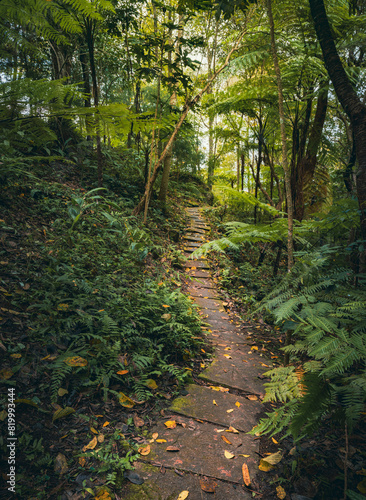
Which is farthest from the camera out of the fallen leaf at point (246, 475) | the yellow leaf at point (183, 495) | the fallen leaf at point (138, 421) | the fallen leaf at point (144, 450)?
the fallen leaf at point (138, 421)

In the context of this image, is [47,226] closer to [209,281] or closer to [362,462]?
[209,281]

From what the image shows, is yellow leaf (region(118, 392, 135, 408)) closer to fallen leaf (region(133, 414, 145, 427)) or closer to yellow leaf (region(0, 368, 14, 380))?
fallen leaf (region(133, 414, 145, 427))

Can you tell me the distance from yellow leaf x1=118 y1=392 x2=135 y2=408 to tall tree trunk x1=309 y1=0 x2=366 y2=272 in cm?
232

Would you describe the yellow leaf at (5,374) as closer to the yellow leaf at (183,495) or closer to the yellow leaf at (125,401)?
the yellow leaf at (125,401)

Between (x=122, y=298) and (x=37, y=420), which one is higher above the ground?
(x=122, y=298)

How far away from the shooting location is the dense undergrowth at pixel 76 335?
5.10 feet

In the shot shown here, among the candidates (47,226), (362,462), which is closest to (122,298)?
(47,226)

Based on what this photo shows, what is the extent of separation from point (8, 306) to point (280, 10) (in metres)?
4.90

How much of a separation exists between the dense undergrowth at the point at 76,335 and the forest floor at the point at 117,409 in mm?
10

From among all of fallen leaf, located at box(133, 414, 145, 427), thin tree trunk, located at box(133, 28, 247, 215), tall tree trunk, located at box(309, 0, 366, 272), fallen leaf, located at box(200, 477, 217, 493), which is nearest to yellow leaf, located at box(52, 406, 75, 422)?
fallen leaf, located at box(133, 414, 145, 427)

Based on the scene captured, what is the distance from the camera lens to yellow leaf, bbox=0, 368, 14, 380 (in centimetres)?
171

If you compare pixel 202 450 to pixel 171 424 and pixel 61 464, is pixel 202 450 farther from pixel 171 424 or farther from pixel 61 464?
pixel 61 464

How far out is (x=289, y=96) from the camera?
3740 millimetres

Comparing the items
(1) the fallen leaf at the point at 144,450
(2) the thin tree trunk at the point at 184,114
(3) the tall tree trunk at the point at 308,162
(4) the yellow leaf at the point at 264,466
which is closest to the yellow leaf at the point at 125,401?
(1) the fallen leaf at the point at 144,450
